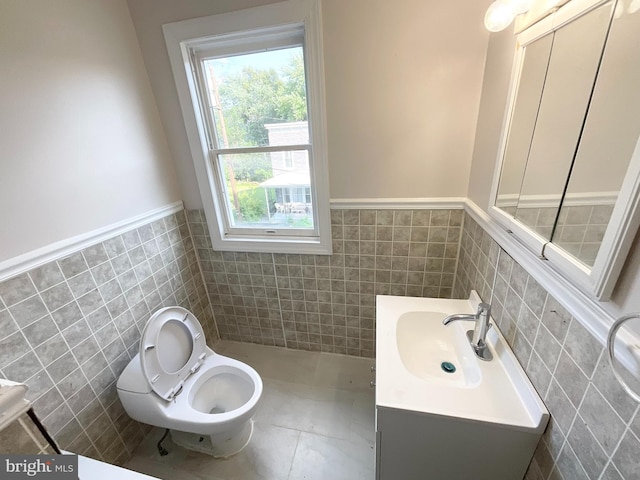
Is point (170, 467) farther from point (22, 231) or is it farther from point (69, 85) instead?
point (69, 85)

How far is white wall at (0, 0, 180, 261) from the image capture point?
0.98m

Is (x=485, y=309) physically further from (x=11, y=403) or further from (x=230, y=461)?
(x=230, y=461)

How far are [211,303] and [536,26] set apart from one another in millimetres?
2255

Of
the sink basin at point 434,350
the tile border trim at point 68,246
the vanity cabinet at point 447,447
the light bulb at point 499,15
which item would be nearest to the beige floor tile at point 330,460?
the vanity cabinet at point 447,447

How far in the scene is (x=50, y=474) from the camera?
2.03 ft

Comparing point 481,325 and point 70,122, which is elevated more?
point 70,122

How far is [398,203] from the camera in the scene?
4.85 ft

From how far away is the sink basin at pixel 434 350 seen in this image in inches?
41.8

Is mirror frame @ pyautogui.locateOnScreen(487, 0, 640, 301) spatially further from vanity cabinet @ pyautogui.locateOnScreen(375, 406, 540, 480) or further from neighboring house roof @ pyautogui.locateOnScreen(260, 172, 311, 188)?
neighboring house roof @ pyautogui.locateOnScreen(260, 172, 311, 188)

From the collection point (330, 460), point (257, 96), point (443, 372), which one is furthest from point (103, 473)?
point (257, 96)

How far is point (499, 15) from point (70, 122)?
1693 millimetres

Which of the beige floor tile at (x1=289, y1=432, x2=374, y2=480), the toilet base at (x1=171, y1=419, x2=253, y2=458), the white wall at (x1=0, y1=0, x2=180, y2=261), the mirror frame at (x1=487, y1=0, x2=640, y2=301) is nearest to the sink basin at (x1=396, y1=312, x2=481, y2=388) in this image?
the mirror frame at (x1=487, y1=0, x2=640, y2=301)

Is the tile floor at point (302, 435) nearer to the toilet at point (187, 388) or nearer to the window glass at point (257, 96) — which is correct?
the toilet at point (187, 388)

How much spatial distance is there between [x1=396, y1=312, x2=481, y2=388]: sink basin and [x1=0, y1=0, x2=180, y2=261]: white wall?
4.97 feet
